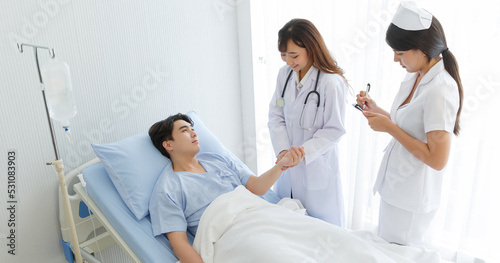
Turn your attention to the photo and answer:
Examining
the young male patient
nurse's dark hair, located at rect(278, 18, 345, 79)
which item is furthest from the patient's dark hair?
nurse's dark hair, located at rect(278, 18, 345, 79)

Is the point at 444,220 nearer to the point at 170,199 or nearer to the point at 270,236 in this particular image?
the point at 270,236

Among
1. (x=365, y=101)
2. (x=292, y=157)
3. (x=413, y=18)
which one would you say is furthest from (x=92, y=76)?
(x=413, y=18)

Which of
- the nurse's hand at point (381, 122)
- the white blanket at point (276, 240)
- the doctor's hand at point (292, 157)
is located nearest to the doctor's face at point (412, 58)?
the nurse's hand at point (381, 122)

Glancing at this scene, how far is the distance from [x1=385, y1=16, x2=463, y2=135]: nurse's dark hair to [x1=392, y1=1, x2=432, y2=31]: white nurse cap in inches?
0.7

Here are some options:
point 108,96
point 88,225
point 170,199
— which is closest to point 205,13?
point 108,96

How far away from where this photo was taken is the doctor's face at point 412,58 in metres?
1.43

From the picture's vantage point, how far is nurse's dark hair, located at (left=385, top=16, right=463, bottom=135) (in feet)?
4.50

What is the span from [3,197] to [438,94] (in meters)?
2.04

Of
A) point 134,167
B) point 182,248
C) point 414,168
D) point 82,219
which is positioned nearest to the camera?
point 182,248

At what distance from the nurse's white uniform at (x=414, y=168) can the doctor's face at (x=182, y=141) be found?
0.97m

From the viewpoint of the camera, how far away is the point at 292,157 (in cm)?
174

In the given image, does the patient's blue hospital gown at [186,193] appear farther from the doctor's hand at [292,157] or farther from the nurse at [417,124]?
the nurse at [417,124]

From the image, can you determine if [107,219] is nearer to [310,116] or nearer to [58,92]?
[58,92]

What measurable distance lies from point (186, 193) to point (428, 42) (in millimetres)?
1262
